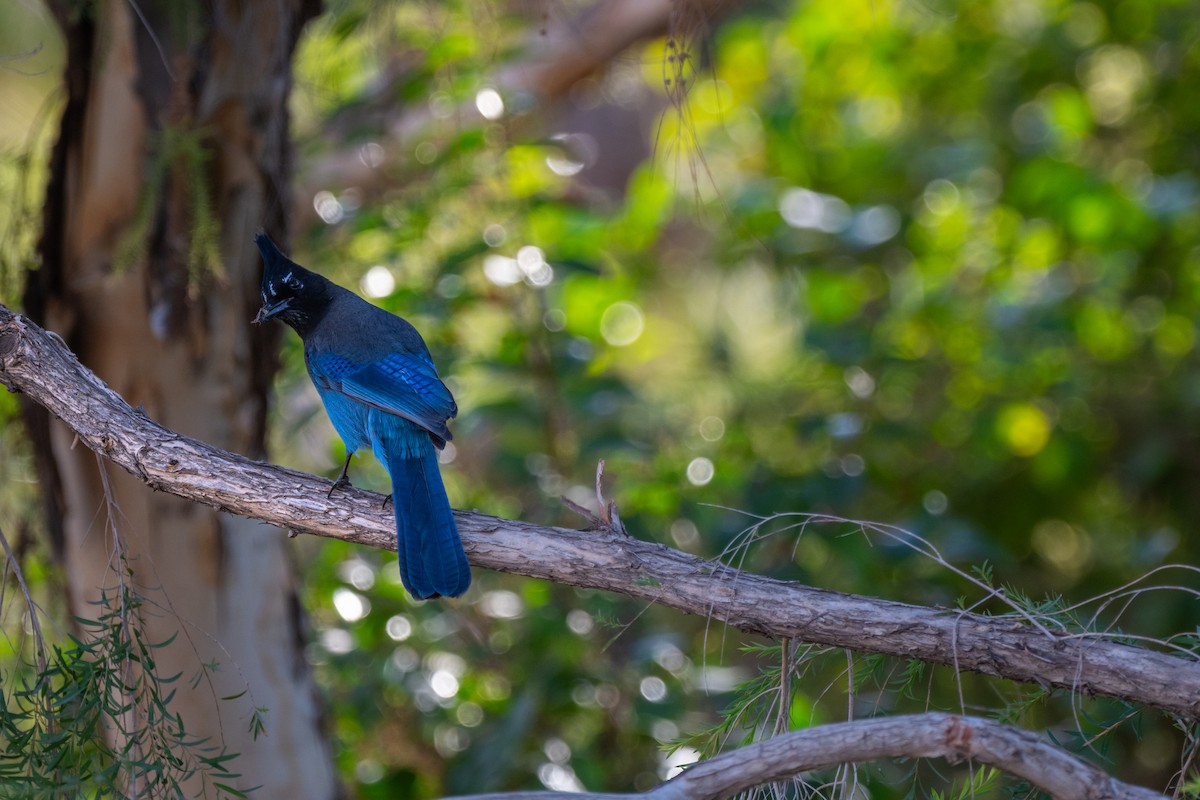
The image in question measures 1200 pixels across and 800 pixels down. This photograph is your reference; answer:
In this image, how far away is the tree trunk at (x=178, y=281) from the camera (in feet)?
10.6

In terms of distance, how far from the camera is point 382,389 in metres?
3.16

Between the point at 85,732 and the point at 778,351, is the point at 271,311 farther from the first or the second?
the point at 778,351

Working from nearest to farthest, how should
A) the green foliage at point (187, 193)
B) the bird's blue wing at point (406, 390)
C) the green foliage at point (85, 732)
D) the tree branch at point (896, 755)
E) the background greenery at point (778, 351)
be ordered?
the tree branch at point (896, 755) → the green foliage at point (85, 732) → the bird's blue wing at point (406, 390) → the green foliage at point (187, 193) → the background greenery at point (778, 351)

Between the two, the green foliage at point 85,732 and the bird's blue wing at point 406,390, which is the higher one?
the bird's blue wing at point 406,390

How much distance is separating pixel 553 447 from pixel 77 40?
2.17 meters

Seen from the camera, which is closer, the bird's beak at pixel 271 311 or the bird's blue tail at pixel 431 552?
the bird's blue tail at pixel 431 552

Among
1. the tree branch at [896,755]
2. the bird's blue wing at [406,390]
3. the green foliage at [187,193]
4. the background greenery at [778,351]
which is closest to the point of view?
the tree branch at [896,755]

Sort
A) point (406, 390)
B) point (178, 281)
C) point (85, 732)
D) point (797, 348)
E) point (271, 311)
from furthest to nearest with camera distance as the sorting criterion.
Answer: point (797, 348) → point (178, 281) → point (271, 311) → point (406, 390) → point (85, 732)

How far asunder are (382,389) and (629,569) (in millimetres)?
1266

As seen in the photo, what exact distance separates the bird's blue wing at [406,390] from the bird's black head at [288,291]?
293 millimetres

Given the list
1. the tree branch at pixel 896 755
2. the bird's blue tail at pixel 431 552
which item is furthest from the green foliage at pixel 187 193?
the tree branch at pixel 896 755

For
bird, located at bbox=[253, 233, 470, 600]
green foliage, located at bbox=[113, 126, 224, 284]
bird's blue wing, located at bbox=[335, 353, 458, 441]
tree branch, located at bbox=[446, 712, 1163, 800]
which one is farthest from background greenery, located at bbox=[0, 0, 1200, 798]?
tree branch, located at bbox=[446, 712, 1163, 800]

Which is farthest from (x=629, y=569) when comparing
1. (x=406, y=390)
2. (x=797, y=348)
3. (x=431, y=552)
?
(x=797, y=348)

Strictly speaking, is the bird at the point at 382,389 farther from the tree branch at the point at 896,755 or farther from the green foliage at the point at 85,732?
the tree branch at the point at 896,755
